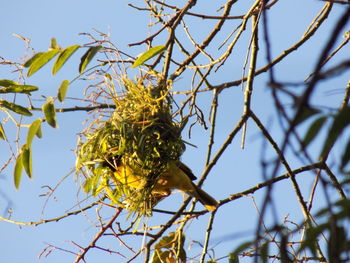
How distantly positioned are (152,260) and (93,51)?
0.92 meters

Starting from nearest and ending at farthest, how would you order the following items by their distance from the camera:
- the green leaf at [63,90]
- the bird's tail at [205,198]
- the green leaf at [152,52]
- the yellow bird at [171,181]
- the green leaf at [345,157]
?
the green leaf at [345,157] → the green leaf at [63,90] → the green leaf at [152,52] → the yellow bird at [171,181] → the bird's tail at [205,198]

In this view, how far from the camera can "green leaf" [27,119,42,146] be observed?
180cm

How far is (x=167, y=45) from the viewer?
196 centimetres

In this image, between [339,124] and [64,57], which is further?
[64,57]

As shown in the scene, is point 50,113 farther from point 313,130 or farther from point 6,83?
point 313,130

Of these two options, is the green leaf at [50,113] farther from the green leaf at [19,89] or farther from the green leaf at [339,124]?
the green leaf at [339,124]

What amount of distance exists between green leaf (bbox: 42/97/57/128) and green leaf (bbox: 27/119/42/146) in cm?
3

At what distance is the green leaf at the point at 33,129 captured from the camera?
180 centimetres

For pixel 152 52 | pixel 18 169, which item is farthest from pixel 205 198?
pixel 18 169

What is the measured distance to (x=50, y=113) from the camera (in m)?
1.81

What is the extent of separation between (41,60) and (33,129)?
0.21 m

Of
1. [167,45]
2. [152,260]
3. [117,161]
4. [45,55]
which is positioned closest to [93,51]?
[45,55]

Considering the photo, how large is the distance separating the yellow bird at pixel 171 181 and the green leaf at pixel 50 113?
Result: 0.43m

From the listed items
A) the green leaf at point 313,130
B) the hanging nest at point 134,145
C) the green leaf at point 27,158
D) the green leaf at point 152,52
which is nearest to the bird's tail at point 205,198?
the hanging nest at point 134,145
